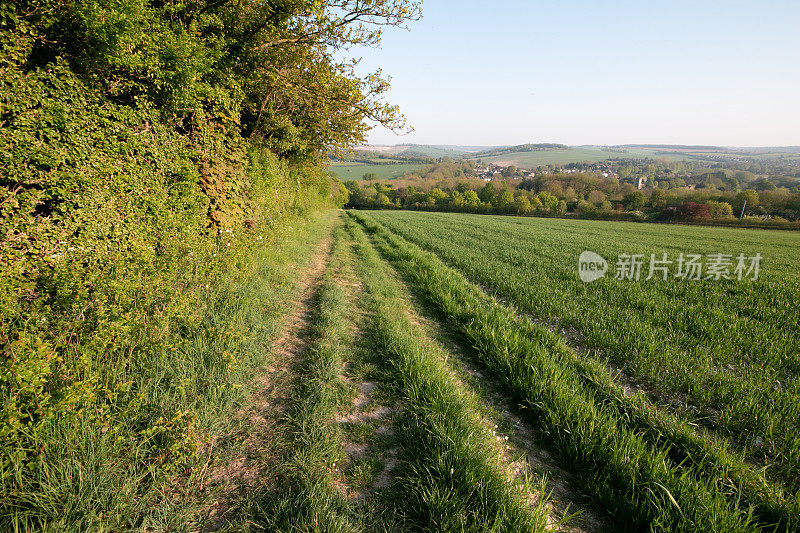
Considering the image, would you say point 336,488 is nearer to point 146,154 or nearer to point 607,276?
point 146,154

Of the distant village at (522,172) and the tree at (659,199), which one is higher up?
the distant village at (522,172)

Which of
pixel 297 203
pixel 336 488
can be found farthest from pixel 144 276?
pixel 297 203

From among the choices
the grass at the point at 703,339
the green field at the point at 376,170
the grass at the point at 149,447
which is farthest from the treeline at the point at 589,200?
the grass at the point at 149,447

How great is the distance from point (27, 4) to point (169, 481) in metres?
5.47

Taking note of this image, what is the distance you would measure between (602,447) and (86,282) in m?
4.94

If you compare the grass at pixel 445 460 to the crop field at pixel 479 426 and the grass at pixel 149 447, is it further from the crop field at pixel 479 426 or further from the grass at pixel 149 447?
the grass at pixel 149 447

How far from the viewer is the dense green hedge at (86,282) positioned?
2.12 meters

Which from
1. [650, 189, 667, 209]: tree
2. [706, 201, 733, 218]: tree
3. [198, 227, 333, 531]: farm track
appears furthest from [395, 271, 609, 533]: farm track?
[650, 189, 667, 209]: tree

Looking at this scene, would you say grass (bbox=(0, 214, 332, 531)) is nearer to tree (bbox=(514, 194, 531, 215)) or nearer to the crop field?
the crop field

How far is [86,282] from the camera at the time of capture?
9.30 ft

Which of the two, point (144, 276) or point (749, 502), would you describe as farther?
point (144, 276)

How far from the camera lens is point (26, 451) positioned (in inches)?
79.4

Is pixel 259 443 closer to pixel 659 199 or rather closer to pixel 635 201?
pixel 635 201

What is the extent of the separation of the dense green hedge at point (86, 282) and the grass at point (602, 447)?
10.6 feet
